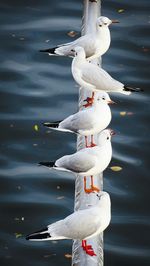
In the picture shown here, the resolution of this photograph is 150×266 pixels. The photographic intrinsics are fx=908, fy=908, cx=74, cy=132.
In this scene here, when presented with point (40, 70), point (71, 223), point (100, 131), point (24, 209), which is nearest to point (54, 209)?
point (24, 209)

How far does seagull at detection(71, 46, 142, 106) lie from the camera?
784 cm

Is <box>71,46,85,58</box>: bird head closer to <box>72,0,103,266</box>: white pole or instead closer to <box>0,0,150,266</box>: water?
<box>72,0,103,266</box>: white pole

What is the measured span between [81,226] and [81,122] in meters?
1.29

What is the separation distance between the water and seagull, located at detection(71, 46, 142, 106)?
124cm

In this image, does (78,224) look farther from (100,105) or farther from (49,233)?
(100,105)

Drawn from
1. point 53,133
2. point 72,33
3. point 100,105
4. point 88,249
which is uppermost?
point 72,33

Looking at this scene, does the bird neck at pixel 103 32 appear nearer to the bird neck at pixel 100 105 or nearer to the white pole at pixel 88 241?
the white pole at pixel 88 241

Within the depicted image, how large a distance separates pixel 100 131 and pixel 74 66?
95 cm

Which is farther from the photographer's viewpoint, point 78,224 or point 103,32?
point 103,32

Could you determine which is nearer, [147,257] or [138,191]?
[147,257]

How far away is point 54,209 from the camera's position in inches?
336

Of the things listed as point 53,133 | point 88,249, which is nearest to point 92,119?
point 88,249

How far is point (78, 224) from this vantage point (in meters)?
6.15

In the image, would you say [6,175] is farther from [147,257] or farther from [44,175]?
[147,257]
